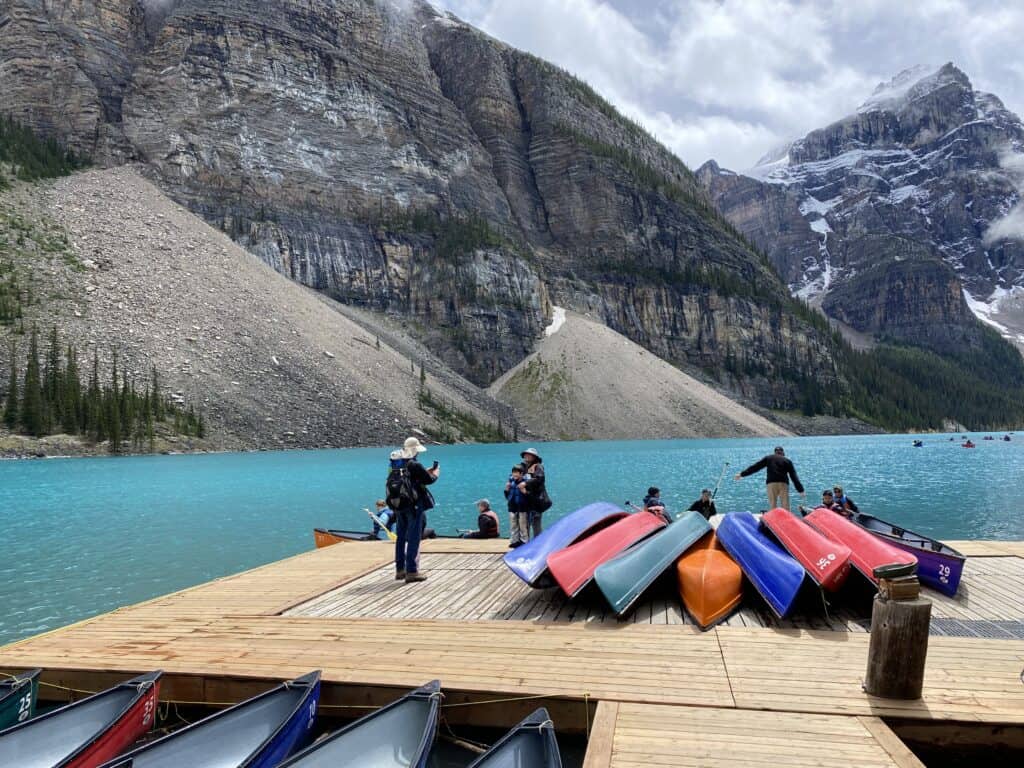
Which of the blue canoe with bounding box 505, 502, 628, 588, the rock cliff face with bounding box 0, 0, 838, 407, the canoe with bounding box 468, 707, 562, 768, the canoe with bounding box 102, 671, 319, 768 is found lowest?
the canoe with bounding box 102, 671, 319, 768

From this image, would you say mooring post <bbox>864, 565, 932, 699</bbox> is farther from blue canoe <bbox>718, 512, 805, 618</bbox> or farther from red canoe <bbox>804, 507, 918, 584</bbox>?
red canoe <bbox>804, 507, 918, 584</bbox>

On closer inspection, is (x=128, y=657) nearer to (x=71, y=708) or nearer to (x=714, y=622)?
(x=71, y=708)

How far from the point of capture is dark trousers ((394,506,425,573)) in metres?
11.6

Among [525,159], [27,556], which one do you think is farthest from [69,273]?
[525,159]

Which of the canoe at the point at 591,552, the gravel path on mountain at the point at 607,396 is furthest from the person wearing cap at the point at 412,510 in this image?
the gravel path on mountain at the point at 607,396

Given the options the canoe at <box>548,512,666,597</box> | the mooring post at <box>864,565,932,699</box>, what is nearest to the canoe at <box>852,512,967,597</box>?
the canoe at <box>548,512,666,597</box>

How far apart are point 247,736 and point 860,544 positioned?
30.9 ft

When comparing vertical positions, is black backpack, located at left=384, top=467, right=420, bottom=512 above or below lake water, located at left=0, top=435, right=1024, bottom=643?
above

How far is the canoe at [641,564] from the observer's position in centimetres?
907

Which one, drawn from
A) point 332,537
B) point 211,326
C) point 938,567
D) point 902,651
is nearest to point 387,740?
point 902,651

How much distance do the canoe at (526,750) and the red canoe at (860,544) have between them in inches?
224

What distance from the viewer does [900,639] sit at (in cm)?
603

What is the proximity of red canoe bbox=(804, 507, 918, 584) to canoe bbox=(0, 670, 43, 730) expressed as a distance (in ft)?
34.7

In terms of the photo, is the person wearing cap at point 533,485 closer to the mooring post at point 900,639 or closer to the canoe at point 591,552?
the canoe at point 591,552
